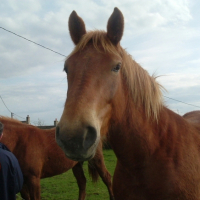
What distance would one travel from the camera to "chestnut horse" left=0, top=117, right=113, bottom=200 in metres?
4.61

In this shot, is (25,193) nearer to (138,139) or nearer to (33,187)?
(33,187)

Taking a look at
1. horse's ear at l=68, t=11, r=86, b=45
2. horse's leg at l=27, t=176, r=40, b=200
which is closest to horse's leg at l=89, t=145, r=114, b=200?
horse's leg at l=27, t=176, r=40, b=200

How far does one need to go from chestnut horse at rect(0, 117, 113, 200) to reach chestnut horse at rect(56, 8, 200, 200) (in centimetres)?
239

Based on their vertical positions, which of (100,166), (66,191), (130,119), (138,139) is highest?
(130,119)

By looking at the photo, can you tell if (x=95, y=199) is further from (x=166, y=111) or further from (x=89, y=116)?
(x=89, y=116)

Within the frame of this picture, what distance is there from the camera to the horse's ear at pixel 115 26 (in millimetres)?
2072

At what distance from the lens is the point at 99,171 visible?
19.0 feet

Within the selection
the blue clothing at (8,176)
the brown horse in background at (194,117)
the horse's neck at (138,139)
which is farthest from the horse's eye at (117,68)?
the blue clothing at (8,176)

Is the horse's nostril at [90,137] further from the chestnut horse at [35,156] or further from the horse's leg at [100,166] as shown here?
the horse's leg at [100,166]

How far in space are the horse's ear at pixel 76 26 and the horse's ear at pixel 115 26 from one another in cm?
34

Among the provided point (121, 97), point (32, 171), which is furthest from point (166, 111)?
point (32, 171)

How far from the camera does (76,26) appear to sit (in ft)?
7.54

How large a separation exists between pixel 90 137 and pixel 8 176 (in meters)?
1.62

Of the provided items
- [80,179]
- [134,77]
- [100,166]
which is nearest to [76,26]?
[134,77]
